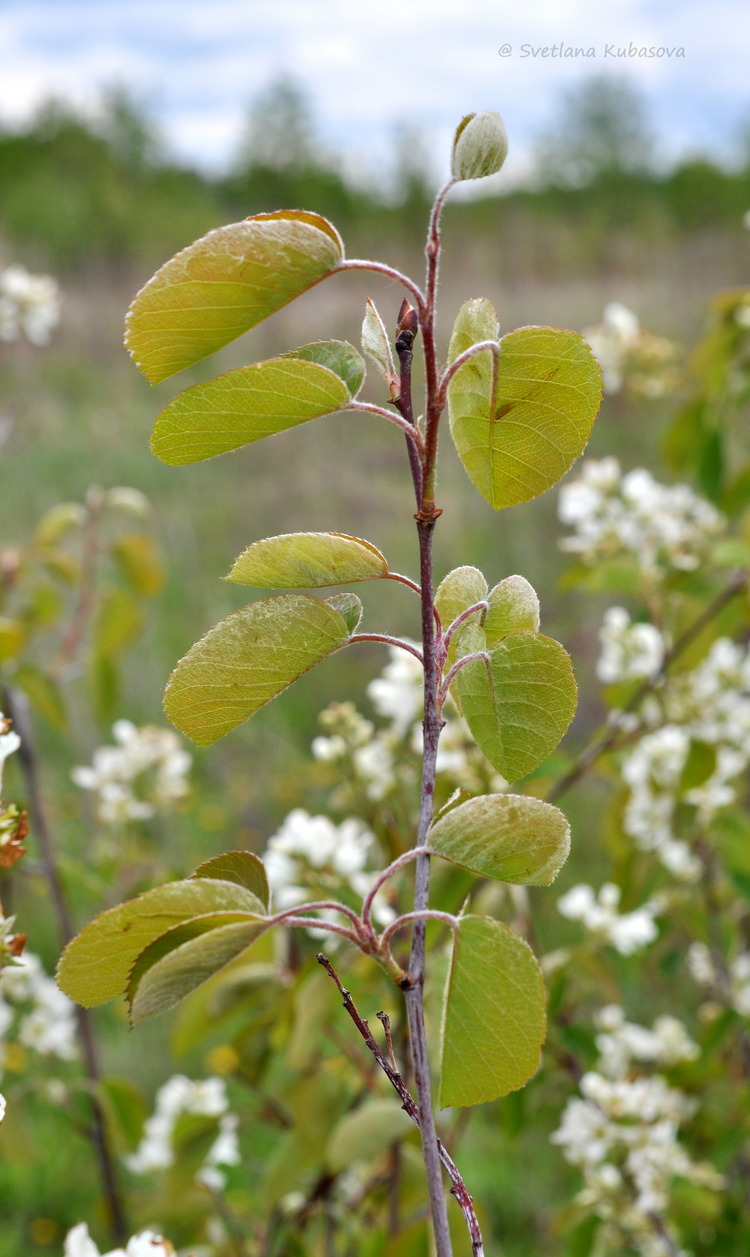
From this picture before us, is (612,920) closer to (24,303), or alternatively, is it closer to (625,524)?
(625,524)

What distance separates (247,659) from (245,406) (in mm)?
94

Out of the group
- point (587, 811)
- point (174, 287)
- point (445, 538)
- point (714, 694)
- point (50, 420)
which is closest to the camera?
point (174, 287)

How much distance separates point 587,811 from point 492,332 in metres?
2.94

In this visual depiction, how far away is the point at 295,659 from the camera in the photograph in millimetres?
415

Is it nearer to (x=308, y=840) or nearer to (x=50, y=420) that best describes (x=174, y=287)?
(x=308, y=840)

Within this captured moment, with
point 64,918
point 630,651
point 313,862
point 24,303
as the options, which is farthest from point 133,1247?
point 24,303

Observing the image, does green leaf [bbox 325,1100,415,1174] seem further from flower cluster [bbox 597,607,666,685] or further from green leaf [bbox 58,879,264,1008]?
flower cluster [bbox 597,607,666,685]

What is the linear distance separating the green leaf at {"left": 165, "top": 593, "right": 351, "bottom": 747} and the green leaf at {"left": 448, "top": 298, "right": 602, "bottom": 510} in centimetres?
8

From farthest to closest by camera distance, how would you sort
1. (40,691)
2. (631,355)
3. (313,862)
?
(631,355)
(40,691)
(313,862)

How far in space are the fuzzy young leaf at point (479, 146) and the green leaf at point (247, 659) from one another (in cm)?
16

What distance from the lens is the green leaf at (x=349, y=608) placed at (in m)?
0.43

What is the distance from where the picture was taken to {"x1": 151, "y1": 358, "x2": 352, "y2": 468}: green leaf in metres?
0.38

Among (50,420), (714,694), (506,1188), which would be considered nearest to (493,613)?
(714,694)

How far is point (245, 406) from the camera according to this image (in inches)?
15.2
